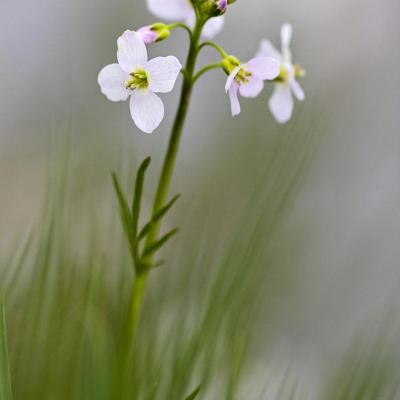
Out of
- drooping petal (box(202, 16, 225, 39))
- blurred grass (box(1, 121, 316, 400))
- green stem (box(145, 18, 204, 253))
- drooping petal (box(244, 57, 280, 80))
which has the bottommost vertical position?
blurred grass (box(1, 121, 316, 400))

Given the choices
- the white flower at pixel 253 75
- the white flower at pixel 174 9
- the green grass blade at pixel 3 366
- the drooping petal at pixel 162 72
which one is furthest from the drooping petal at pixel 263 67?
the green grass blade at pixel 3 366

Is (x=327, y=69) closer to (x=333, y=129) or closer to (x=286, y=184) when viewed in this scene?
(x=333, y=129)

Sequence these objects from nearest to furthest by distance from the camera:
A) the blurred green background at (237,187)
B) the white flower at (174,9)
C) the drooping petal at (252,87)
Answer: the drooping petal at (252,87), the blurred green background at (237,187), the white flower at (174,9)

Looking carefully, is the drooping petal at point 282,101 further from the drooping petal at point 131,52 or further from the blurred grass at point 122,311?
the drooping petal at point 131,52

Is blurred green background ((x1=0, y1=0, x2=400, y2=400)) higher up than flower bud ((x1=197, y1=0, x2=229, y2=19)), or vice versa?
flower bud ((x1=197, y1=0, x2=229, y2=19))

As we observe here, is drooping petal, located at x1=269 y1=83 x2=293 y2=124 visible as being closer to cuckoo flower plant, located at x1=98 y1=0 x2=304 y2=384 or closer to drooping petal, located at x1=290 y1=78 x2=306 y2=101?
drooping petal, located at x1=290 y1=78 x2=306 y2=101

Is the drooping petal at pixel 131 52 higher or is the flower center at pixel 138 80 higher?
the drooping petal at pixel 131 52

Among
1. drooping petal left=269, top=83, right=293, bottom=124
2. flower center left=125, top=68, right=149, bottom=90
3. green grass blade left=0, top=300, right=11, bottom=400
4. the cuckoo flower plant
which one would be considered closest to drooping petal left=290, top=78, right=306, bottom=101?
drooping petal left=269, top=83, right=293, bottom=124

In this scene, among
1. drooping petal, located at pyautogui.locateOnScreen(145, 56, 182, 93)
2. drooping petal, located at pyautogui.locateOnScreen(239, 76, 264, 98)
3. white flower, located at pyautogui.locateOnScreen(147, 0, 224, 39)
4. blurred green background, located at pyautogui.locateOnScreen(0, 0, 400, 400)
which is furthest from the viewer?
white flower, located at pyautogui.locateOnScreen(147, 0, 224, 39)
